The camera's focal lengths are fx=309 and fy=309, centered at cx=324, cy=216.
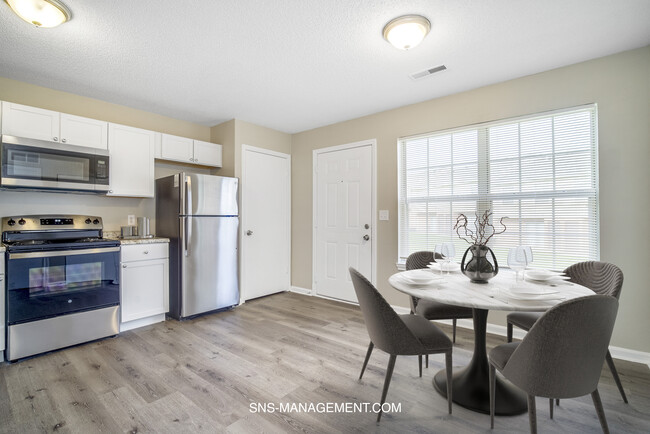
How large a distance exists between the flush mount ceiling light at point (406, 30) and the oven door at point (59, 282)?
3.11m

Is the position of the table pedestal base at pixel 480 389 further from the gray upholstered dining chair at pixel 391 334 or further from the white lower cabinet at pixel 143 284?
the white lower cabinet at pixel 143 284

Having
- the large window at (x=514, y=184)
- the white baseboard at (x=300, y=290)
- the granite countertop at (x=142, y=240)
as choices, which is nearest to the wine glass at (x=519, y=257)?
the large window at (x=514, y=184)

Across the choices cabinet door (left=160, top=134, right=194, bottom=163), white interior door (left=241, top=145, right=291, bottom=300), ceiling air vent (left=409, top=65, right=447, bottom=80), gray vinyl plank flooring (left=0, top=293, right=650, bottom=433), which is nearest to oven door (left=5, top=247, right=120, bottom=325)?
gray vinyl plank flooring (left=0, top=293, right=650, bottom=433)

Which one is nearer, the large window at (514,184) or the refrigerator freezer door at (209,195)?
the large window at (514,184)

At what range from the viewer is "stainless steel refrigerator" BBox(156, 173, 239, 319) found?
346 cm

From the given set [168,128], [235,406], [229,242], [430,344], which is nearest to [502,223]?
[430,344]

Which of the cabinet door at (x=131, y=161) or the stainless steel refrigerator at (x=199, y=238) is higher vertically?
the cabinet door at (x=131, y=161)

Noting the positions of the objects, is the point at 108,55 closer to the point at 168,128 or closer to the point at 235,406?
the point at 168,128

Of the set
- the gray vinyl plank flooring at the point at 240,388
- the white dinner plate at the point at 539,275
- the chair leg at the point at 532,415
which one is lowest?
the gray vinyl plank flooring at the point at 240,388

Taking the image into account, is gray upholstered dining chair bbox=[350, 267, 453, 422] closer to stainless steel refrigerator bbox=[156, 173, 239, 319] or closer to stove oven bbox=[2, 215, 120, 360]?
stainless steel refrigerator bbox=[156, 173, 239, 319]

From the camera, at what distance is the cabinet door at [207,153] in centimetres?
405

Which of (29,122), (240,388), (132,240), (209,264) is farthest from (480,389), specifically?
(29,122)

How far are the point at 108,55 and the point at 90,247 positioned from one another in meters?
1.69

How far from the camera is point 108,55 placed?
2.54 meters
